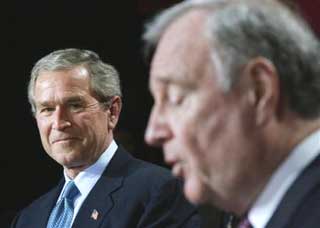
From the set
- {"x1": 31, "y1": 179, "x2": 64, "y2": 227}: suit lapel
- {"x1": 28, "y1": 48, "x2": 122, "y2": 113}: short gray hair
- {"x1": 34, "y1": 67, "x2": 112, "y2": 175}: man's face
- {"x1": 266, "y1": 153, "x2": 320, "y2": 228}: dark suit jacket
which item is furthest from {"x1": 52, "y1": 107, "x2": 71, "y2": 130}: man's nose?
{"x1": 266, "y1": 153, "x2": 320, "y2": 228}: dark suit jacket

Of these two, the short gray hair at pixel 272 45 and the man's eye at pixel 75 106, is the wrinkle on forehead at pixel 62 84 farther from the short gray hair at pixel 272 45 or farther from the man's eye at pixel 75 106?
the short gray hair at pixel 272 45

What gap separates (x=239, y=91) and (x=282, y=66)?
0.24 feet

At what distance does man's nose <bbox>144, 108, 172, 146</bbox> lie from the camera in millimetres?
1120

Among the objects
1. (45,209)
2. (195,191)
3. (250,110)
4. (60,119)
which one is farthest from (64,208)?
(250,110)

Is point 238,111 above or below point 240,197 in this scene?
above

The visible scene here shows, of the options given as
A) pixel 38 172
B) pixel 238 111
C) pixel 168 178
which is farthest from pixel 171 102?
pixel 38 172

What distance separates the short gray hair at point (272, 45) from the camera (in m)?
1.06

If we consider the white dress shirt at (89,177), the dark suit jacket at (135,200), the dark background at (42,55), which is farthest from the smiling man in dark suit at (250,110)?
the dark background at (42,55)

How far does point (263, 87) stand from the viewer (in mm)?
1048

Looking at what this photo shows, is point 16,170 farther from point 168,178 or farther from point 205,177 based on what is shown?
point 205,177

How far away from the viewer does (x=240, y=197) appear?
1.10 meters

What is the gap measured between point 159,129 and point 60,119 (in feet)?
4.79

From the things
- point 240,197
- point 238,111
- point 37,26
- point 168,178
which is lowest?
point 37,26

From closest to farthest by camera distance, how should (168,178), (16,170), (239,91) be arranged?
(239,91)
(168,178)
(16,170)
